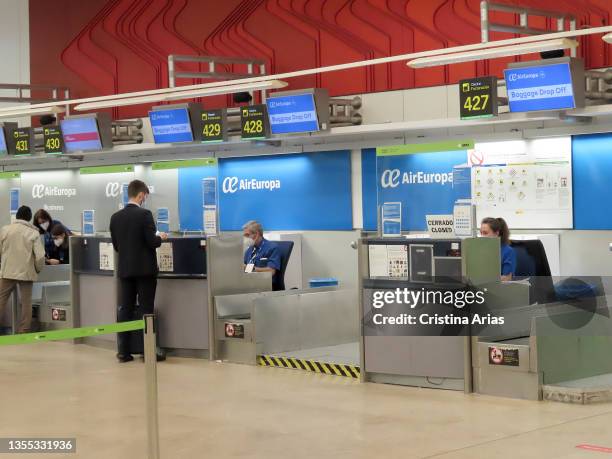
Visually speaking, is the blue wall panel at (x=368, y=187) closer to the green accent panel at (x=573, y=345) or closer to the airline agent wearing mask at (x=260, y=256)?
the airline agent wearing mask at (x=260, y=256)

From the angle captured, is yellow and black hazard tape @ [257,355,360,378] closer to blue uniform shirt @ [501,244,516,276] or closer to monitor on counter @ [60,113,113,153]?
blue uniform shirt @ [501,244,516,276]

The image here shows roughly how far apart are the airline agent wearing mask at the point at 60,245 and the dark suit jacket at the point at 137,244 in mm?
3315

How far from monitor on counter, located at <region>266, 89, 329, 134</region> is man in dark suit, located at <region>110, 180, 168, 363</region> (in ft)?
8.81

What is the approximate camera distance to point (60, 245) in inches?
511

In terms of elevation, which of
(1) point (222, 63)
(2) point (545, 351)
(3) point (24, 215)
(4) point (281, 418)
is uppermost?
(1) point (222, 63)

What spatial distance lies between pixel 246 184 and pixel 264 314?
185 inches

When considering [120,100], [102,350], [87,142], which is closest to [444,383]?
[102,350]

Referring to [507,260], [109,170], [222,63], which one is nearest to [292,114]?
[222,63]

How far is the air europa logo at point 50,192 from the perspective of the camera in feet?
53.0

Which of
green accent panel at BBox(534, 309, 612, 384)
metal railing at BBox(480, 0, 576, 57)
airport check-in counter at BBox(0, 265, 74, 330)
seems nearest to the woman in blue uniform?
green accent panel at BBox(534, 309, 612, 384)

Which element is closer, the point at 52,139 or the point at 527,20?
the point at 527,20

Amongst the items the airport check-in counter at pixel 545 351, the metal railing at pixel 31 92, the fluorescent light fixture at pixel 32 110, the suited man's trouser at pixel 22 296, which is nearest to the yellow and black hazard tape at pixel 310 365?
the airport check-in counter at pixel 545 351

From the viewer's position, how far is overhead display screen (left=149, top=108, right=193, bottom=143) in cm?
1334

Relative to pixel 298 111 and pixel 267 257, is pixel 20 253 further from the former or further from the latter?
pixel 298 111
